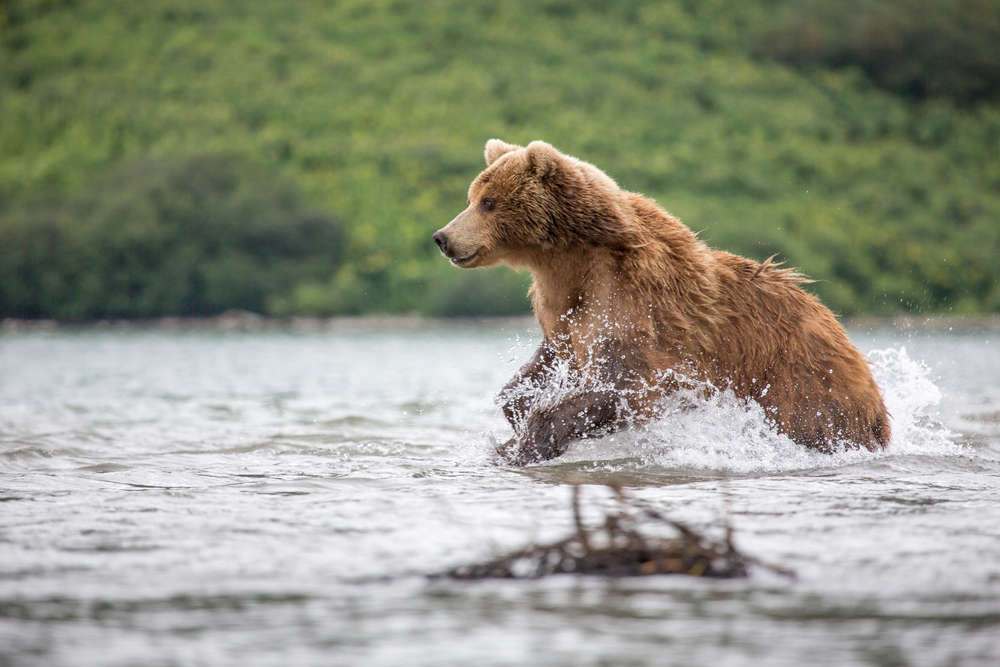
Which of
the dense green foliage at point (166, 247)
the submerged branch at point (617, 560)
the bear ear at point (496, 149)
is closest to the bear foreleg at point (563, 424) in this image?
the bear ear at point (496, 149)

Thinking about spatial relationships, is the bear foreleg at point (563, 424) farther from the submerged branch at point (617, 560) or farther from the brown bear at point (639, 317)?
the submerged branch at point (617, 560)

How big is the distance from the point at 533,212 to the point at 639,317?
2.58 ft

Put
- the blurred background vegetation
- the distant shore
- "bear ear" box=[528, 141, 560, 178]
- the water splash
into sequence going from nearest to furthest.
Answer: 1. the water splash
2. "bear ear" box=[528, 141, 560, 178]
3. the distant shore
4. the blurred background vegetation

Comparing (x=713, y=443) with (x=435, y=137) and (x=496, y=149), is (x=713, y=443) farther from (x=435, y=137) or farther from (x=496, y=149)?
(x=435, y=137)

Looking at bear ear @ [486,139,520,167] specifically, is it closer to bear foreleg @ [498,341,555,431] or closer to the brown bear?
the brown bear

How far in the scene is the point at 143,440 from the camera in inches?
273

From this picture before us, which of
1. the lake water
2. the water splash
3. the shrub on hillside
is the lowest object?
the lake water

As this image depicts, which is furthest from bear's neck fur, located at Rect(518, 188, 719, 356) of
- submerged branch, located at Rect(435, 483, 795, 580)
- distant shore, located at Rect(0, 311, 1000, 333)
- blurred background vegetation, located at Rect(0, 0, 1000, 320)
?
distant shore, located at Rect(0, 311, 1000, 333)

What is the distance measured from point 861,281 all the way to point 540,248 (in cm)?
5293

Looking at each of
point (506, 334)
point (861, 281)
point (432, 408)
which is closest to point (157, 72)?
point (506, 334)

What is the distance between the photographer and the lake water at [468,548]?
2.39 m

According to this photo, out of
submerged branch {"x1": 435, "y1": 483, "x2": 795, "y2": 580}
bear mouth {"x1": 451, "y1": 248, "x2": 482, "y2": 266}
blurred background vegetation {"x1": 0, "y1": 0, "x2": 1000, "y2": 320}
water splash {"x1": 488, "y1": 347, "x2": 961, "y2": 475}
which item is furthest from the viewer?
blurred background vegetation {"x1": 0, "y1": 0, "x2": 1000, "y2": 320}

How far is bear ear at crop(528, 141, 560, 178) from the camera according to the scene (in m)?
5.38

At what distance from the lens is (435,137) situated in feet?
242
